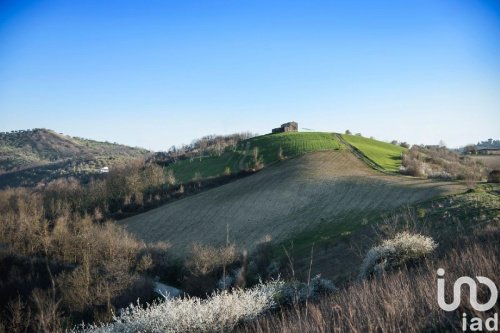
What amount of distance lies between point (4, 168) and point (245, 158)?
121 metres

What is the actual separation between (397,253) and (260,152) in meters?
64.4

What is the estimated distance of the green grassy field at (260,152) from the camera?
249 ft

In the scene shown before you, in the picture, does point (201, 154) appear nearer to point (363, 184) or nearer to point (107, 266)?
point (363, 184)

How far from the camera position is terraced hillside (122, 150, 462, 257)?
141ft

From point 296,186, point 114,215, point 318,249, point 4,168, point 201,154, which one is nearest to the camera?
point 318,249

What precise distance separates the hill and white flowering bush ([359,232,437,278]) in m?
15.6

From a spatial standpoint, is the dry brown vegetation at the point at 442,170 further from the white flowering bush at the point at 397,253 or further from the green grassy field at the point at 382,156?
the white flowering bush at the point at 397,253

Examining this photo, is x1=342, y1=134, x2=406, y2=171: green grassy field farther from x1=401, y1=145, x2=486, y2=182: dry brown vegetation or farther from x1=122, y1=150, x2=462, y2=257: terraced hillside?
x1=122, y1=150, x2=462, y2=257: terraced hillside

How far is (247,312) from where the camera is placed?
1241cm

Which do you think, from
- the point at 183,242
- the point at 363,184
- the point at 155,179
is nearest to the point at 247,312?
the point at 183,242

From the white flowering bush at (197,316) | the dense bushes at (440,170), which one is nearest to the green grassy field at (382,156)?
the dense bushes at (440,170)

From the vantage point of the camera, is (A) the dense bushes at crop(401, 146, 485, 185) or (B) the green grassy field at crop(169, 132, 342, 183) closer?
(A) the dense bushes at crop(401, 146, 485, 185)

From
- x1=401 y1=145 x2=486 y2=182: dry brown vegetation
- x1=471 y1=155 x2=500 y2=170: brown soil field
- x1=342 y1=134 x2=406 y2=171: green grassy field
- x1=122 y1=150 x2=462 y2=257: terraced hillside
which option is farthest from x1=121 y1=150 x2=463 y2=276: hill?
A: x1=471 y1=155 x2=500 y2=170: brown soil field

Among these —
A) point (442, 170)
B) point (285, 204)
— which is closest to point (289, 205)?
point (285, 204)
